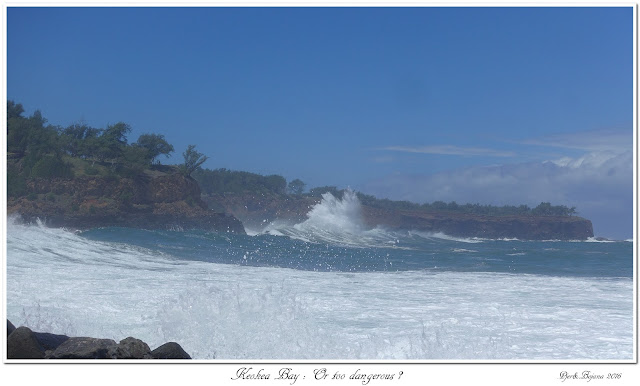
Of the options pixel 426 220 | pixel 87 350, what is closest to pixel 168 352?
pixel 87 350

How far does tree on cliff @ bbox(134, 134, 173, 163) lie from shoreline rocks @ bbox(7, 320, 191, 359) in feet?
102

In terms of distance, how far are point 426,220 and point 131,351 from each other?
3621 cm

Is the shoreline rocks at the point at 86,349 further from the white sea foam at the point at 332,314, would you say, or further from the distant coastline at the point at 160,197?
the distant coastline at the point at 160,197

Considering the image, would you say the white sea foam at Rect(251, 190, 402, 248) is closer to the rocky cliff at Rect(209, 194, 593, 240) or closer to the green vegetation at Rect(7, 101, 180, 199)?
the rocky cliff at Rect(209, 194, 593, 240)

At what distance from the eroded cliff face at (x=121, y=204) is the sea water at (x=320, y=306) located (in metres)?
12.8

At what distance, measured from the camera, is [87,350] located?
19.1 feet

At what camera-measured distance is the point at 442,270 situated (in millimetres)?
15484

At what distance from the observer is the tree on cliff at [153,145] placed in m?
36.7

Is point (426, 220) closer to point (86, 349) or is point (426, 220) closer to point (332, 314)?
point (332, 314)

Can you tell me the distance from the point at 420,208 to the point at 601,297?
106 feet

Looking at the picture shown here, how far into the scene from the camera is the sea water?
7379 mm

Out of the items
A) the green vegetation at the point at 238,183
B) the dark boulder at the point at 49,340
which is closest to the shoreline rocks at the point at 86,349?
the dark boulder at the point at 49,340

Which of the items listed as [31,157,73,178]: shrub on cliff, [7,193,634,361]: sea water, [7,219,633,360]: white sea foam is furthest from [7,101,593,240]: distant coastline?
[7,219,633,360]: white sea foam

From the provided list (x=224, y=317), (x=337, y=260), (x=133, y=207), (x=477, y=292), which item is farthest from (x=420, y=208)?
(x=224, y=317)
